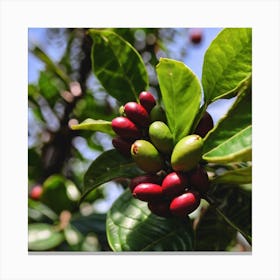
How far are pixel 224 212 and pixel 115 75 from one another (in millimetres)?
457

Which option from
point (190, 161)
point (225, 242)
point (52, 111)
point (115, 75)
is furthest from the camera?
point (52, 111)

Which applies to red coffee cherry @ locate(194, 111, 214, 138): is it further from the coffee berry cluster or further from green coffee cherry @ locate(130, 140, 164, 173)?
green coffee cherry @ locate(130, 140, 164, 173)

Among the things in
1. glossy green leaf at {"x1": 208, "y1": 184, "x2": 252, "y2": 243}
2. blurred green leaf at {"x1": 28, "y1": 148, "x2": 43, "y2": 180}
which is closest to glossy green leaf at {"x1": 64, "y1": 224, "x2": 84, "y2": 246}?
blurred green leaf at {"x1": 28, "y1": 148, "x2": 43, "y2": 180}

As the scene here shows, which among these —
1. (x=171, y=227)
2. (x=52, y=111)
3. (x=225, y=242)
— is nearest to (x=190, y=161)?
(x=171, y=227)

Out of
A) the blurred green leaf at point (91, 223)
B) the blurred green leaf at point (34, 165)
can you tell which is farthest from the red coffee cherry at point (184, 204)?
the blurred green leaf at point (34, 165)

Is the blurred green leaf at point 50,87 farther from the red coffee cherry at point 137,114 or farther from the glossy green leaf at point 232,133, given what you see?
the glossy green leaf at point 232,133

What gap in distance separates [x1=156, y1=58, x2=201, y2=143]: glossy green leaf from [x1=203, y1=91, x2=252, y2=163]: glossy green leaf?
6 centimetres

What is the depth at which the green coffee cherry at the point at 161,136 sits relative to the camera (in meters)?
1.06

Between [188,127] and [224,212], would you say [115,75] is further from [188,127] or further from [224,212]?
[224,212]

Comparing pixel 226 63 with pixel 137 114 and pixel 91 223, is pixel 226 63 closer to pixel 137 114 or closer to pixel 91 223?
pixel 137 114

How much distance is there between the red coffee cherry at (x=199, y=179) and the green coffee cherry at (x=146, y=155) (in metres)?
0.07

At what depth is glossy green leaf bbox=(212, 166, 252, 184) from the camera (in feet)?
3.55

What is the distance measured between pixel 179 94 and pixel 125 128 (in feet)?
0.45
